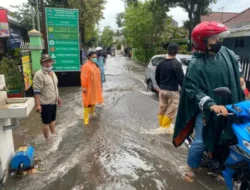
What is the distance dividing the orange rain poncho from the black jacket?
5.44 ft

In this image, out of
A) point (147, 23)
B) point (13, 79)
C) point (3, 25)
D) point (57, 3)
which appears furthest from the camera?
point (147, 23)

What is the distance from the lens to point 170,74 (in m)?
4.58

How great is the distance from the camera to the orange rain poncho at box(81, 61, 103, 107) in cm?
547

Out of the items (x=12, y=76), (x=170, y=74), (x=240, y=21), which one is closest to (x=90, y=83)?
(x=170, y=74)

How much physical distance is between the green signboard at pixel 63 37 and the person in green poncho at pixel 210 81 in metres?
7.64

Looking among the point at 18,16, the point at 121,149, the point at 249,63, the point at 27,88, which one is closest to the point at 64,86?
the point at 27,88

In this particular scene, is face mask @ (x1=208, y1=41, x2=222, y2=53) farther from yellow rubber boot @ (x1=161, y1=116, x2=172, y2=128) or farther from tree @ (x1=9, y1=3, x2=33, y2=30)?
tree @ (x1=9, y1=3, x2=33, y2=30)

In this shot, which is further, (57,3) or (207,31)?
(57,3)

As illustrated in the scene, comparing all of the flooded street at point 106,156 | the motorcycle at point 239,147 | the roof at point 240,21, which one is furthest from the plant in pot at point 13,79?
the roof at point 240,21

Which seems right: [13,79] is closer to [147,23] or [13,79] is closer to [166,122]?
[166,122]

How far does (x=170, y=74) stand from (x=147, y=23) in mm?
19614

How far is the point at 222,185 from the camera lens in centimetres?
300

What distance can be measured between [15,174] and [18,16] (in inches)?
814

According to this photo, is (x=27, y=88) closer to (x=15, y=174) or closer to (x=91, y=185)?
(x=15, y=174)
